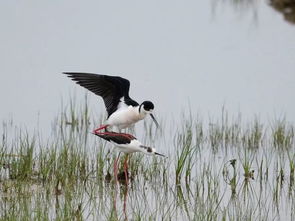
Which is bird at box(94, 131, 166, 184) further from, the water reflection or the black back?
the water reflection

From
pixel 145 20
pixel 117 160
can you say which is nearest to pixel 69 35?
pixel 145 20

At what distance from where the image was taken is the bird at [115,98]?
25.8 ft

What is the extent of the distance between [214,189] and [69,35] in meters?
7.85

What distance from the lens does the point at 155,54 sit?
13516 mm

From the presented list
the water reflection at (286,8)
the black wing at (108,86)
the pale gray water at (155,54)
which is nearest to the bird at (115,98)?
the black wing at (108,86)

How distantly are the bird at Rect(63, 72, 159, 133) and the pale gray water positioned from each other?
1.74 metres

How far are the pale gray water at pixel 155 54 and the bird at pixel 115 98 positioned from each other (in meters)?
1.74

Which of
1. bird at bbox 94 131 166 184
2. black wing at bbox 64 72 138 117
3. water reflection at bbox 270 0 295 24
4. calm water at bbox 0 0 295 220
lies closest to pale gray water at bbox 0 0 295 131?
calm water at bbox 0 0 295 220

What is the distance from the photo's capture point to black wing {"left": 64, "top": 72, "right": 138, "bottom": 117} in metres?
8.12

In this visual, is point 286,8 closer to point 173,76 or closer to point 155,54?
A: point 155,54

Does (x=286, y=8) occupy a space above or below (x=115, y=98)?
above

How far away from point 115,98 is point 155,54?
17.5 ft

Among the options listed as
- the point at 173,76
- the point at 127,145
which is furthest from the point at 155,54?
the point at 127,145

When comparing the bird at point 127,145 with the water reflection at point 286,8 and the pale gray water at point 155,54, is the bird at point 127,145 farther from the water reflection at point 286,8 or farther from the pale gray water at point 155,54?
the water reflection at point 286,8
